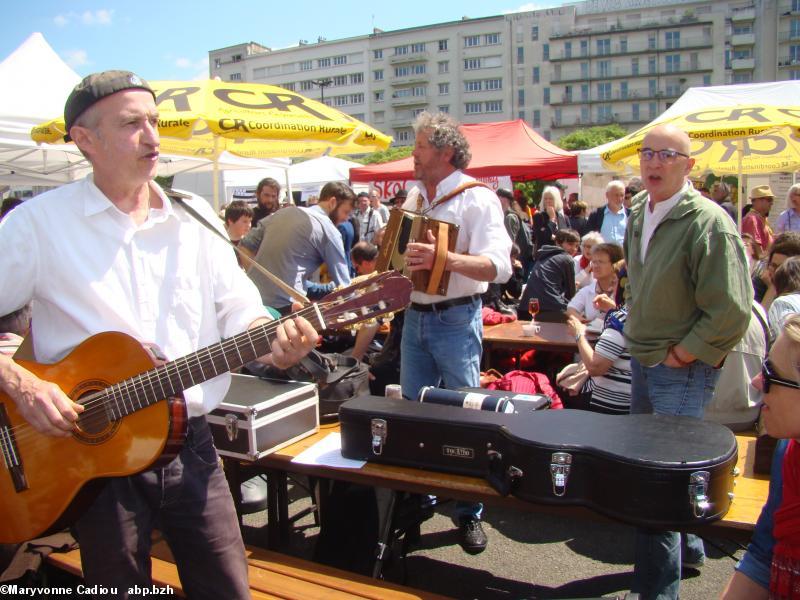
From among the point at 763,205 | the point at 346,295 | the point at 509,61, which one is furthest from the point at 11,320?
the point at 509,61

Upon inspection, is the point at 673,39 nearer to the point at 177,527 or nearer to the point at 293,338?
the point at 293,338

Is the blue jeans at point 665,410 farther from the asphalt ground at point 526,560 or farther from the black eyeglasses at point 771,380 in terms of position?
the black eyeglasses at point 771,380

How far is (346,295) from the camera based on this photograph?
190cm

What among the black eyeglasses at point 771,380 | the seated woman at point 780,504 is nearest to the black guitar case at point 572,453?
the seated woman at point 780,504

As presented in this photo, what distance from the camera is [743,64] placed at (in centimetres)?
7825

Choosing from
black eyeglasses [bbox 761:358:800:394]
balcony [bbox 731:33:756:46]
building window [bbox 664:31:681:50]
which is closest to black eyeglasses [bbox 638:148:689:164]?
black eyeglasses [bbox 761:358:800:394]

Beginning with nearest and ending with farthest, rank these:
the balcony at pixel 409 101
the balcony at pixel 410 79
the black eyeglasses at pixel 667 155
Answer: the black eyeglasses at pixel 667 155 → the balcony at pixel 410 79 → the balcony at pixel 409 101

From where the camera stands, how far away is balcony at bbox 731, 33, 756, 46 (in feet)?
256

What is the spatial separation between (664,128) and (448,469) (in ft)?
5.77

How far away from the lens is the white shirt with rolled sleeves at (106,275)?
1.81 meters

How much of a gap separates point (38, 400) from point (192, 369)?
41 cm

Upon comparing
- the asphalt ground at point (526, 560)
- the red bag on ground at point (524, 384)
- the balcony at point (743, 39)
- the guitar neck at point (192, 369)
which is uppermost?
the balcony at point (743, 39)

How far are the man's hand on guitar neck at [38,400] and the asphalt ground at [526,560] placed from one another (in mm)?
1624

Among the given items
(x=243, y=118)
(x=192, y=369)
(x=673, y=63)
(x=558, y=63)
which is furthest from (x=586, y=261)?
(x=673, y=63)
